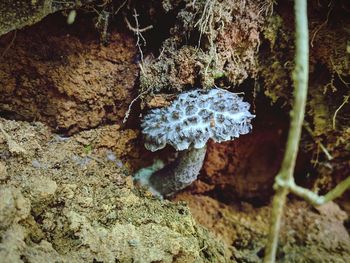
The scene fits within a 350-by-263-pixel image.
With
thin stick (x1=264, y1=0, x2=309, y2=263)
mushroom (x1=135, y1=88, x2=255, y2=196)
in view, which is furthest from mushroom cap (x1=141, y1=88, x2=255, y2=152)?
thin stick (x1=264, y1=0, x2=309, y2=263)

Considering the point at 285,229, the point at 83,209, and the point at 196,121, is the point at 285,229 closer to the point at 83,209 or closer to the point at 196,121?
the point at 196,121

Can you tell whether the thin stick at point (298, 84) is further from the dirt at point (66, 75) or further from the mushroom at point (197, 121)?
the dirt at point (66, 75)

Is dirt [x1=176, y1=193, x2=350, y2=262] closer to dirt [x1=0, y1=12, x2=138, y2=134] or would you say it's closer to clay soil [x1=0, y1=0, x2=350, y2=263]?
clay soil [x1=0, y1=0, x2=350, y2=263]

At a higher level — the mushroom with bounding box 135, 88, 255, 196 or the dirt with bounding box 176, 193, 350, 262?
the mushroom with bounding box 135, 88, 255, 196

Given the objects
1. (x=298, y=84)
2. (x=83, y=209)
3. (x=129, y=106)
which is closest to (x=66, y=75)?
(x=129, y=106)

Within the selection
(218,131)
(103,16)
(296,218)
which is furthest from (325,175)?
(103,16)

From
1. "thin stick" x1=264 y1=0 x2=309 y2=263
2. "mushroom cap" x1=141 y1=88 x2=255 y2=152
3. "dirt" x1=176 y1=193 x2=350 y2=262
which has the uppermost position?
"thin stick" x1=264 y1=0 x2=309 y2=263
